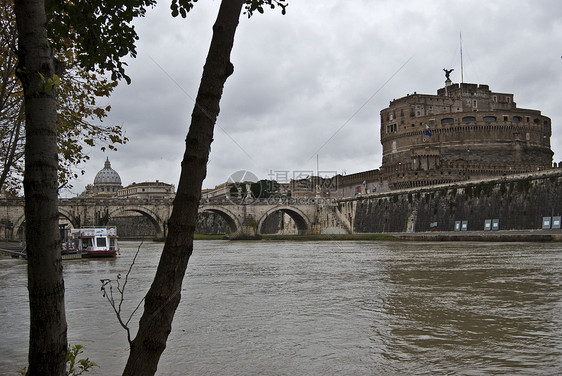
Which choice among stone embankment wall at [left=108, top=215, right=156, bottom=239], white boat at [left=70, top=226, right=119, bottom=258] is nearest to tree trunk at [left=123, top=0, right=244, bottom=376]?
white boat at [left=70, top=226, right=119, bottom=258]

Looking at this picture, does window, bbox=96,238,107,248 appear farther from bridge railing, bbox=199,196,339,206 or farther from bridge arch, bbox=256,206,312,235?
bridge arch, bbox=256,206,312,235

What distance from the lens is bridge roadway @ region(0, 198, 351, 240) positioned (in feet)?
158

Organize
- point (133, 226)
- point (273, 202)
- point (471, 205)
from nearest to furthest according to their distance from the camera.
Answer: point (471, 205)
point (273, 202)
point (133, 226)

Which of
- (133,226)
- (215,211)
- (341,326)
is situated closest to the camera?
(341,326)

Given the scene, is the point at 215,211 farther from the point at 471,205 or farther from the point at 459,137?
the point at 471,205

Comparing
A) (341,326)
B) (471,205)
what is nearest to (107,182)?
(471,205)

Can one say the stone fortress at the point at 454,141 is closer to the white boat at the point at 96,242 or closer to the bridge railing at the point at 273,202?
the bridge railing at the point at 273,202

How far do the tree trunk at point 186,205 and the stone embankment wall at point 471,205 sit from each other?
99.5 ft

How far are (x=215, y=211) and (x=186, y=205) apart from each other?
5453 cm

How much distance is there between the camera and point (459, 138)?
55.6 m

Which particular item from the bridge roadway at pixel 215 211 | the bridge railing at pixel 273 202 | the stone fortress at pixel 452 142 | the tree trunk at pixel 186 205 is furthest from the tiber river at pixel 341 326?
the bridge railing at pixel 273 202

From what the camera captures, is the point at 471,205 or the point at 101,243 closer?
the point at 101,243

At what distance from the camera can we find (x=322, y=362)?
5.26m

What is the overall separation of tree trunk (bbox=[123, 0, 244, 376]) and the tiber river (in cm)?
307
